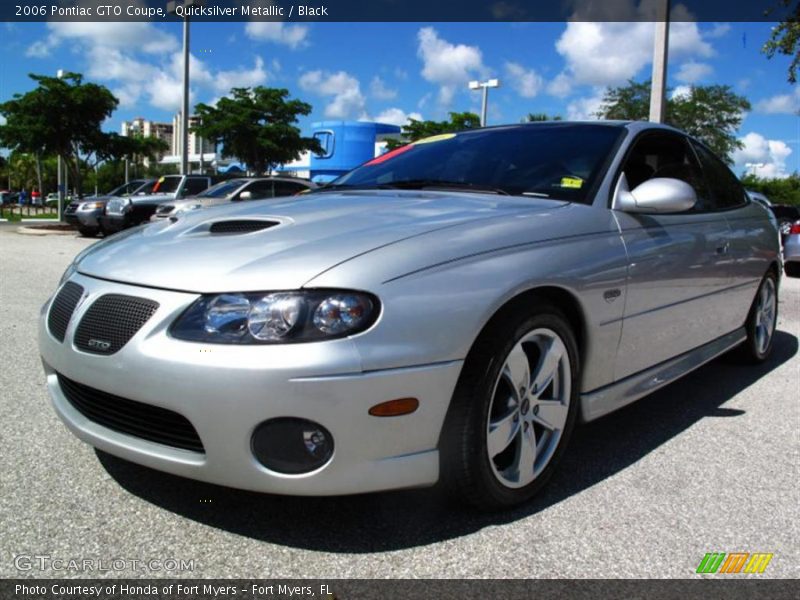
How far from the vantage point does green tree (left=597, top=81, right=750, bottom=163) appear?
3011cm

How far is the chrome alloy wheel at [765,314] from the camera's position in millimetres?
4679

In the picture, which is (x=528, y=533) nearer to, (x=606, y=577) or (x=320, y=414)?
(x=606, y=577)

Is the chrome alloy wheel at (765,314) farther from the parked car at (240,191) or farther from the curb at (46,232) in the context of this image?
the curb at (46,232)

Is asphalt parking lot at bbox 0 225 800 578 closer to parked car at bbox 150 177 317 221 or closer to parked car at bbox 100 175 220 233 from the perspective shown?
parked car at bbox 150 177 317 221

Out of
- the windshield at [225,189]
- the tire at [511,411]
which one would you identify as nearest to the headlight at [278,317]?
the tire at [511,411]

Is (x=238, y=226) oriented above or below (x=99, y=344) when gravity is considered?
above

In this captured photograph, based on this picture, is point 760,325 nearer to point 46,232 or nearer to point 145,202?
point 145,202

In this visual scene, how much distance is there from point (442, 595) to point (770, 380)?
337cm

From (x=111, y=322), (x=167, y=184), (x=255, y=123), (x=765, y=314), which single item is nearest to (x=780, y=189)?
(x=255, y=123)

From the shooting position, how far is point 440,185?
324cm

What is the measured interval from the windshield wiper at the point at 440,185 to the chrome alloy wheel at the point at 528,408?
78 centimetres

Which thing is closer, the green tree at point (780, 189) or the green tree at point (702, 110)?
the green tree at point (702, 110)

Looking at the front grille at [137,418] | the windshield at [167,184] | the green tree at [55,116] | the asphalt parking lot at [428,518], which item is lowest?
the asphalt parking lot at [428,518]

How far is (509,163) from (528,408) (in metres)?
1.26
